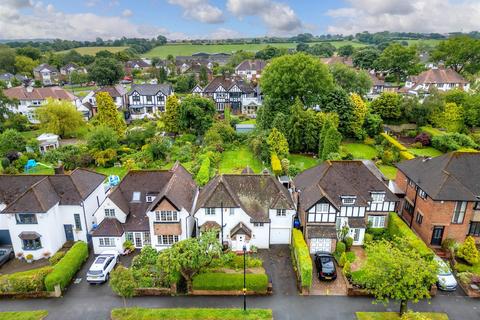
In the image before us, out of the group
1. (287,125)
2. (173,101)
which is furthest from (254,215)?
(173,101)

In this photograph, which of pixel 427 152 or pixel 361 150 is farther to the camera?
pixel 361 150

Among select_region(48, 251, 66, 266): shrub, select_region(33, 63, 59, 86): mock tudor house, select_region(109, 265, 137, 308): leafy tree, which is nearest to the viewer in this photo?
select_region(109, 265, 137, 308): leafy tree

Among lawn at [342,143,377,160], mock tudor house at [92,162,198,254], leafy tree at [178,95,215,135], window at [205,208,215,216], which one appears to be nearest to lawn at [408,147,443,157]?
lawn at [342,143,377,160]

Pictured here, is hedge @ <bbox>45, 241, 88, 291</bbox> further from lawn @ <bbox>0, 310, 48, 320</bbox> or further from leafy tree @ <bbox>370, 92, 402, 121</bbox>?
leafy tree @ <bbox>370, 92, 402, 121</bbox>

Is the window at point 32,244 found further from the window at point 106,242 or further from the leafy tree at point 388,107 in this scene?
the leafy tree at point 388,107

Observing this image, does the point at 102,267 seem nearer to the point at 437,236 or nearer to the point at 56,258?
the point at 56,258

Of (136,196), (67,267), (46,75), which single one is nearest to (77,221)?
(136,196)
